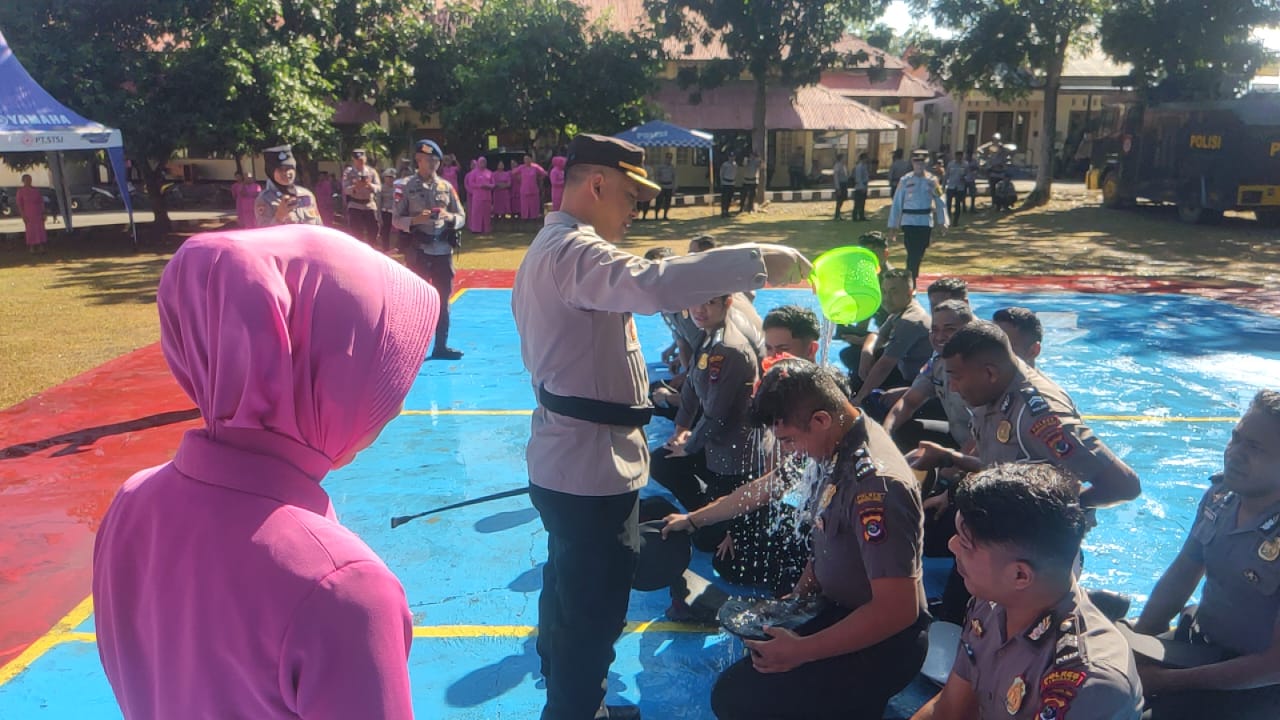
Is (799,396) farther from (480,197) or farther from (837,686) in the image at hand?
(480,197)

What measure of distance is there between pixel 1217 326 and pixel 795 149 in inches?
988

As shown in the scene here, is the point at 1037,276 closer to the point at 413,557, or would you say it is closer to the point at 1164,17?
the point at 413,557

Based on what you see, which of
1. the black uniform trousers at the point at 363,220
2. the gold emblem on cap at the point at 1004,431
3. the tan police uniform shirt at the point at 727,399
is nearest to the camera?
the gold emblem on cap at the point at 1004,431

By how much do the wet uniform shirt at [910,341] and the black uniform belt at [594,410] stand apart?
11.7ft

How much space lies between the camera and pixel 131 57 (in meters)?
18.1

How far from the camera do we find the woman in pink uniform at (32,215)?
58.9 feet

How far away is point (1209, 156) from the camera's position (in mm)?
A: 20609

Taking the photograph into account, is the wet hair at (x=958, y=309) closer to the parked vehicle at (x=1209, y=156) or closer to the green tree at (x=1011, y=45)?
the parked vehicle at (x=1209, y=156)

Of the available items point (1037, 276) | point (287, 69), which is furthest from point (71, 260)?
point (1037, 276)

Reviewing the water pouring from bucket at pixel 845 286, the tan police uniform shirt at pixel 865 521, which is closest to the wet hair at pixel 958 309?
the water pouring from bucket at pixel 845 286

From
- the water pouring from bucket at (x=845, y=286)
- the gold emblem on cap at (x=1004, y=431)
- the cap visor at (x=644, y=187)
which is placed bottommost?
the gold emblem on cap at (x=1004, y=431)

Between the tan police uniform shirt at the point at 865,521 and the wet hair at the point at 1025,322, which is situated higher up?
the wet hair at the point at 1025,322

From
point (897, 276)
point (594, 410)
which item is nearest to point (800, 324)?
point (897, 276)

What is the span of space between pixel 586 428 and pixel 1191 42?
2580 centimetres
